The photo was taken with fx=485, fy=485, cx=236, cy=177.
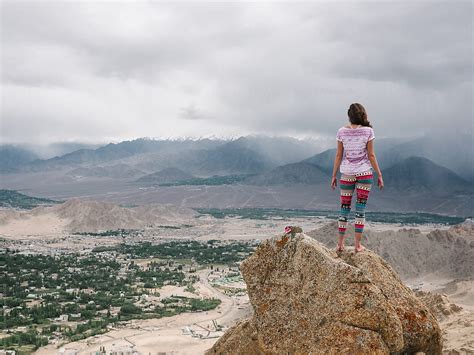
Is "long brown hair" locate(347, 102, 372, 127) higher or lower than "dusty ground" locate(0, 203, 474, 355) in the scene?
higher

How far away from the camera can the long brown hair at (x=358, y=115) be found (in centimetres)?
930

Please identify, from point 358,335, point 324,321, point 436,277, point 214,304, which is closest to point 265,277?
point 324,321

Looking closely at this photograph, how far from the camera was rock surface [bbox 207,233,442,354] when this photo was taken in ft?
26.0

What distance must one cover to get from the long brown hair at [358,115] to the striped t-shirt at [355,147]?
13cm

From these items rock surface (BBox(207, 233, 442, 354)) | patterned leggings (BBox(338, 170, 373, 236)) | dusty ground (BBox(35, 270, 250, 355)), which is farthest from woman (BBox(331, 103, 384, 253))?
dusty ground (BBox(35, 270, 250, 355))

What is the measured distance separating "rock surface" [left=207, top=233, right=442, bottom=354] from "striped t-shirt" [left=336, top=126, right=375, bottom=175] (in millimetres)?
1657

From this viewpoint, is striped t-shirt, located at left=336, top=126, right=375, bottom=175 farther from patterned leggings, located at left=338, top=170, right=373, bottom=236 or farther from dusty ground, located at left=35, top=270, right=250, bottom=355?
dusty ground, located at left=35, top=270, right=250, bottom=355

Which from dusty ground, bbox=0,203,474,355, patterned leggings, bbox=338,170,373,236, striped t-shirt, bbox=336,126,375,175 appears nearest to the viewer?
striped t-shirt, bbox=336,126,375,175

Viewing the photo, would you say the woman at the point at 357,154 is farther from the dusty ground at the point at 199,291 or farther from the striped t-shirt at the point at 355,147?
the dusty ground at the point at 199,291

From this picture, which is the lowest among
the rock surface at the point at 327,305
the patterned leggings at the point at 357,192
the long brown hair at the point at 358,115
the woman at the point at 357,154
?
the rock surface at the point at 327,305

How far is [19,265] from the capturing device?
7688 centimetres

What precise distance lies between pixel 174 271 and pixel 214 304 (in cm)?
2381

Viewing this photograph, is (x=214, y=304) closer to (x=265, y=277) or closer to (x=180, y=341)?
(x=180, y=341)

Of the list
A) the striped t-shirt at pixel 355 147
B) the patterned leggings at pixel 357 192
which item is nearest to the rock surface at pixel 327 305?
the patterned leggings at pixel 357 192
